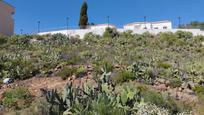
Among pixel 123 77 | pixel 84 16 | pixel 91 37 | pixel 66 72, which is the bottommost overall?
pixel 123 77

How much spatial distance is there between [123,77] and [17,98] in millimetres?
3830

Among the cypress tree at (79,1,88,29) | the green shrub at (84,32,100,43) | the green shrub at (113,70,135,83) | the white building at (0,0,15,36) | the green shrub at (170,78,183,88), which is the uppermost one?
the cypress tree at (79,1,88,29)

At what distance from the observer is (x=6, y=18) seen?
31.4m

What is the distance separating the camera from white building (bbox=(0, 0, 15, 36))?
30578 millimetres

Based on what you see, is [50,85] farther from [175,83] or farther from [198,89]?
[198,89]

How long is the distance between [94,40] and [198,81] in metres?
16.2

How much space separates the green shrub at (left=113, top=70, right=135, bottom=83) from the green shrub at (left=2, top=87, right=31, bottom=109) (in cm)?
311

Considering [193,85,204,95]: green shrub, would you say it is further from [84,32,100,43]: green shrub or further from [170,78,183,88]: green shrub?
[84,32,100,43]: green shrub

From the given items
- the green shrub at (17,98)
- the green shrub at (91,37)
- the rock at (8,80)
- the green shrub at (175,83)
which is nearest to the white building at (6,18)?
the green shrub at (91,37)

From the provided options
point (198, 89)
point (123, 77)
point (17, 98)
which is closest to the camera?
point (17, 98)

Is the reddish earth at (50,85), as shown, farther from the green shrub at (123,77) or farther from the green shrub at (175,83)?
the green shrub at (123,77)

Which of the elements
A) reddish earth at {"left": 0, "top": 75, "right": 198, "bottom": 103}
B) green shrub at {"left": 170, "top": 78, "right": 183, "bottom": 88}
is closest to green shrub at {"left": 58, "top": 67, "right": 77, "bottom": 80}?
reddish earth at {"left": 0, "top": 75, "right": 198, "bottom": 103}

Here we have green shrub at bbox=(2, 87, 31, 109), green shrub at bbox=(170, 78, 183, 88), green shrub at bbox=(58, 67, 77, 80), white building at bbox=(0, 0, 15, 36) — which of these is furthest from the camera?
white building at bbox=(0, 0, 15, 36)

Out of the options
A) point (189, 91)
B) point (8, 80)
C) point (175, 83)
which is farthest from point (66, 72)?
point (189, 91)
